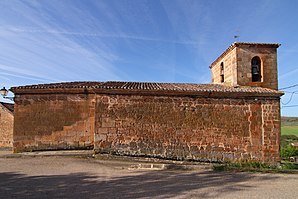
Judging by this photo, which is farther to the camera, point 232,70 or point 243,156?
point 232,70

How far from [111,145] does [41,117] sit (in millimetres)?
3350

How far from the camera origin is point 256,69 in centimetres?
1267

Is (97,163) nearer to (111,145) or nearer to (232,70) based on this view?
(111,145)

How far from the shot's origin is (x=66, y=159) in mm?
8125

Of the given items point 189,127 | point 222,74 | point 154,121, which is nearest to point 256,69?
point 222,74

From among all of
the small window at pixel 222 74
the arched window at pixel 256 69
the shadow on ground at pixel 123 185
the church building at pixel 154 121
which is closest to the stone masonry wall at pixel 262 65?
the arched window at pixel 256 69

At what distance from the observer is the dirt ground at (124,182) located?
4562 mm

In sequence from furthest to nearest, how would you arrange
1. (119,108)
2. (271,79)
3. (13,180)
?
(271,79) < (119,108) < (13,180)

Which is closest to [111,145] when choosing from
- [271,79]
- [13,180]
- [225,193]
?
[13,180]

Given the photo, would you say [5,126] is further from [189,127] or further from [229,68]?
[229,68]

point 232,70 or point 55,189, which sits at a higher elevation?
point 232,70

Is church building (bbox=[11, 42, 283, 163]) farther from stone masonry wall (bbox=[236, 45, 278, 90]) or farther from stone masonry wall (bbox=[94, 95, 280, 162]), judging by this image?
stone masonry wall (bbox=[236, 45, 278, 90])

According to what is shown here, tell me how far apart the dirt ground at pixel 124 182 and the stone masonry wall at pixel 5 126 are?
30.9ft

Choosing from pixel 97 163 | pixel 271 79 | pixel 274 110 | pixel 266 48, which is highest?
pixel 266 48
